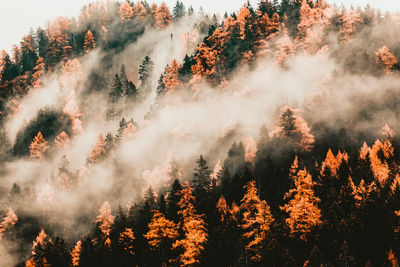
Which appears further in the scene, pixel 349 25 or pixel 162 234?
pixel 349 25

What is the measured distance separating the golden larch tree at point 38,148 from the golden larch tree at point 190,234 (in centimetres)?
8307

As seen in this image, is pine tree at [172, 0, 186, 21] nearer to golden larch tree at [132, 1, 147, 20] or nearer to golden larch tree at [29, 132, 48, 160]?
golden larch tree at [132, 1, 147, 20]

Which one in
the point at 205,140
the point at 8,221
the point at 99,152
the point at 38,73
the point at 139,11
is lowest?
the point at 8,221

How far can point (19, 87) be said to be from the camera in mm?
144625

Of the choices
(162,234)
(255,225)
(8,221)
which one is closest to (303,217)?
(255,225)

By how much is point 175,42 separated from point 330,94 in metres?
102

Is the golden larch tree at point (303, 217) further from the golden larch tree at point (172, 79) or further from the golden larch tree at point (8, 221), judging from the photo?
the golden larch tree at point (172, 79)

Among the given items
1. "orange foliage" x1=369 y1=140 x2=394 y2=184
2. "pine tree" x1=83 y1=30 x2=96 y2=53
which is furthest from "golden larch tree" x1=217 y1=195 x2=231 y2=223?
"pine tree" x1=83 y1=30 x2=96 y2=53

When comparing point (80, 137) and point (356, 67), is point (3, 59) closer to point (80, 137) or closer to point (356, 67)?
point (80, 137)

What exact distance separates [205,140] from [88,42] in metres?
95.5

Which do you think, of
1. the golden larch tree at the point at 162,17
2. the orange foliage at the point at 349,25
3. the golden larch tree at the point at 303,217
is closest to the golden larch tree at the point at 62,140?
the golden larch tree at the point at 162,17

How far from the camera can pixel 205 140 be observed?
87.7 meters

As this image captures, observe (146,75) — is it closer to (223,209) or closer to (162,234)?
(223,209)

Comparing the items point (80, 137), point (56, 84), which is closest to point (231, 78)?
point (80, 137)
